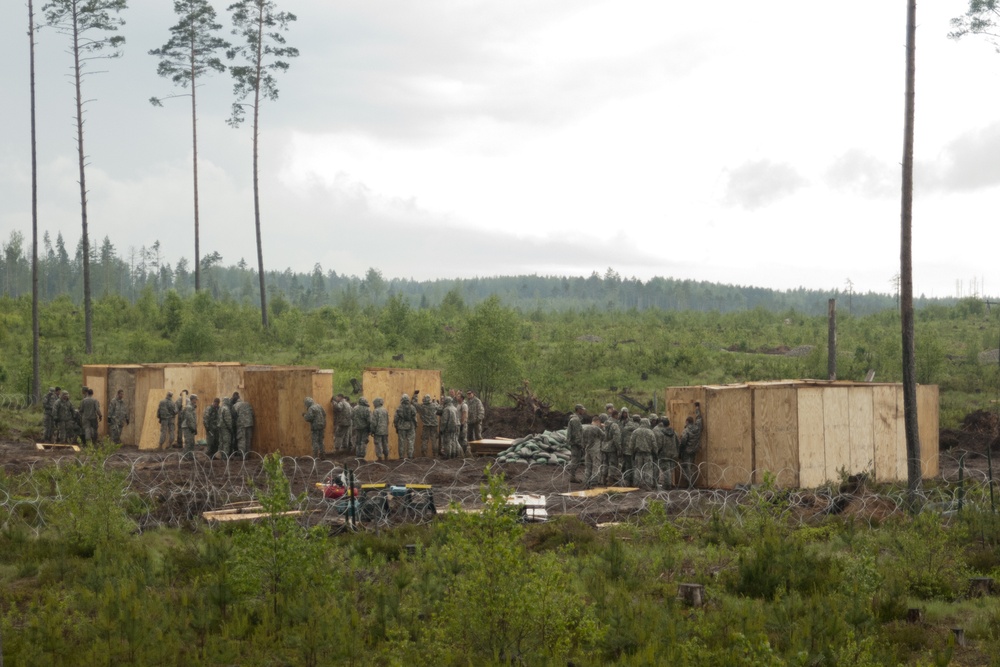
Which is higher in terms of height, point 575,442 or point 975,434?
point 575,442

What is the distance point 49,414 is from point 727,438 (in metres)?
18.8

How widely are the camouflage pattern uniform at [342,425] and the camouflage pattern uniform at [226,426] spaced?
2403 mm

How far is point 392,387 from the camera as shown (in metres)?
25.3

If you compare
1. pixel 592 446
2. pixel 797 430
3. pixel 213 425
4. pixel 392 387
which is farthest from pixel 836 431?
pixel 213 425

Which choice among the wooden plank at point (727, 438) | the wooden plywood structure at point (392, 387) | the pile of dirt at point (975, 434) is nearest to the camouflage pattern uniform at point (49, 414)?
the wooden plywood structure at point (392, 387)

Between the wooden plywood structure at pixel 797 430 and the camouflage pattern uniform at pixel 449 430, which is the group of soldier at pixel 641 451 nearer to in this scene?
the wooden plywood structure at pixel 797 430

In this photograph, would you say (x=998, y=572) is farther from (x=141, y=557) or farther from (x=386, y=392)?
(x=386, y=392)

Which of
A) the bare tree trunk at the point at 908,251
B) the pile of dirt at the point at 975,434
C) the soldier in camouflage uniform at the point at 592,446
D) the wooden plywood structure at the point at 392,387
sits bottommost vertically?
the pile of dirt at the point at 975,434

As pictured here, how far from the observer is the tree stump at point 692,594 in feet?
35.0

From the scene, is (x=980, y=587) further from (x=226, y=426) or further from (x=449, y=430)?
(x=226, y=426)

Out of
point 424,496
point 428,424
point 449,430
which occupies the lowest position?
point 424,496

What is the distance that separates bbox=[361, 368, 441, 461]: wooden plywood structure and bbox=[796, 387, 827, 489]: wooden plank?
385 inches

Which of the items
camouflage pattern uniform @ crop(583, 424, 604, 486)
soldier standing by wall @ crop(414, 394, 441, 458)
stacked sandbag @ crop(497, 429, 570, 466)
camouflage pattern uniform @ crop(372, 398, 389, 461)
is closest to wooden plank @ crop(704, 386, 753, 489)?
camouflage pattern uniform @ crop(583, 424, 604, 486)

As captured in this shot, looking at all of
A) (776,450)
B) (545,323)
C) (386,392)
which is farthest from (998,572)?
(545,323)
